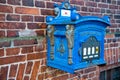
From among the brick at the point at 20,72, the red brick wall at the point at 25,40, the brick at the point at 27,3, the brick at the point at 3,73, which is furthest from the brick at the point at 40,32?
the brick at the point at 3,73

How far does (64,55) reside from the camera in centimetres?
214

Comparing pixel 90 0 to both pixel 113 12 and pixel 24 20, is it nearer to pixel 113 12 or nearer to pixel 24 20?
pixel 113 12

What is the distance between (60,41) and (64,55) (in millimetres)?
168

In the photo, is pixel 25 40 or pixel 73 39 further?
pixel 25 40

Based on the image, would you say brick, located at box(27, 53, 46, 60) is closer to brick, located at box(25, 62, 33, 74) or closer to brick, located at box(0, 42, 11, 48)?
brick, located at box(25, 62, 33, 74)

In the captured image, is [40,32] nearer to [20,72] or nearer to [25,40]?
[25,40]

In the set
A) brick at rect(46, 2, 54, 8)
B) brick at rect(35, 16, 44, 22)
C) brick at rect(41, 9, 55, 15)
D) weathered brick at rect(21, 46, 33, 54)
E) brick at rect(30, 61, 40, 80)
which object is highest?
brick at rect(46, 2, 54, 8)

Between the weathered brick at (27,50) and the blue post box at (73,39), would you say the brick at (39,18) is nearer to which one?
the blue post box at (73,39)

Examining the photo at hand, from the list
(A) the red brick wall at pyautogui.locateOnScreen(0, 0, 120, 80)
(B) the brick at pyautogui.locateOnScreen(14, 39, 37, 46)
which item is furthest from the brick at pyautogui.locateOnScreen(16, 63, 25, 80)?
(B) the brick at pyautogui.locateOnScreen(14, 39, 37, 46)

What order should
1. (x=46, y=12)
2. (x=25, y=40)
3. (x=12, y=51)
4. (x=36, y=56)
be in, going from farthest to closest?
(x=46, y=12) < (x=36, y=56) < (x=25, y=40) < (x=12, y=51)

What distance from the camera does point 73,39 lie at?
1988 mm

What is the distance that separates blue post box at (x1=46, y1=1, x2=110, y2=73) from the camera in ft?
6.55

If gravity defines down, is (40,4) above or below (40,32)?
above

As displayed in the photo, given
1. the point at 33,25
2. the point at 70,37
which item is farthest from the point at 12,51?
the point at 70,37
